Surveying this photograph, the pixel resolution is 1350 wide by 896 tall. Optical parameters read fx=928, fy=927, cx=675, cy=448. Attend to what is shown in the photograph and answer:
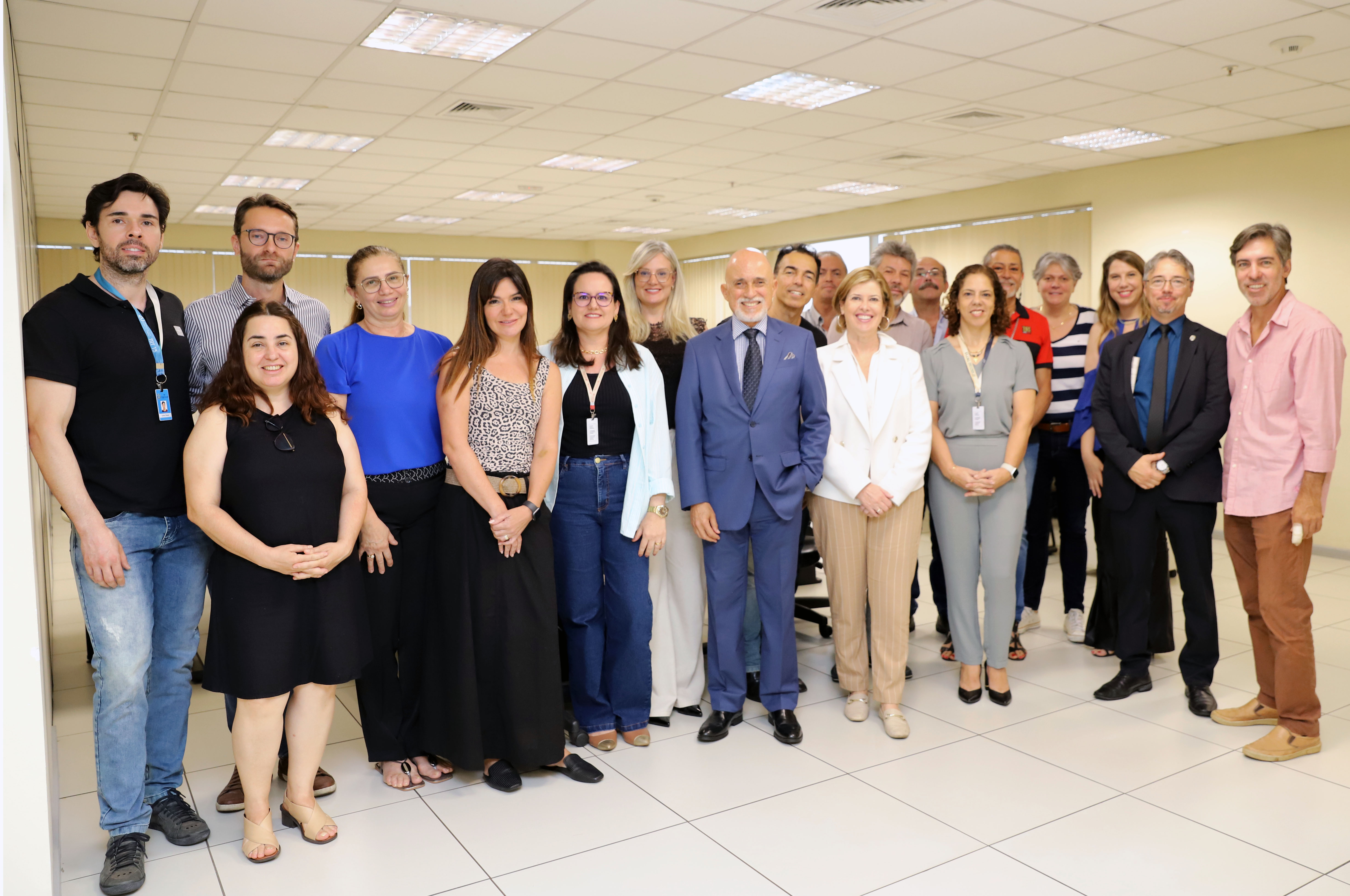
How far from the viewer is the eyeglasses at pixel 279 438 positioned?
106 inches

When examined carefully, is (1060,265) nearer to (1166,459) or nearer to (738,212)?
(1166,459)

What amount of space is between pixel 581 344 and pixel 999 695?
230 centimetres

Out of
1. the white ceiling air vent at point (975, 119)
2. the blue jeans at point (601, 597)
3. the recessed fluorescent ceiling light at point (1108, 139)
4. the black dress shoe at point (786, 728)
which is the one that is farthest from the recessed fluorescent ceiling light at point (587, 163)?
the black dress shoe at point (786, 728)

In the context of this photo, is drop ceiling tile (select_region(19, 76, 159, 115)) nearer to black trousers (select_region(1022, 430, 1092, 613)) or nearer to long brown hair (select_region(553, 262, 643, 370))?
long brown hair (select_region(553, 262, 643, 370))

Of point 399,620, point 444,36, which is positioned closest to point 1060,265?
point 444,36

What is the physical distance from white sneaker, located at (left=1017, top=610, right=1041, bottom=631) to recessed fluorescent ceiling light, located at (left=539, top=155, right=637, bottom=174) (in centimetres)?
535

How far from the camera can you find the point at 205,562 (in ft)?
9.52

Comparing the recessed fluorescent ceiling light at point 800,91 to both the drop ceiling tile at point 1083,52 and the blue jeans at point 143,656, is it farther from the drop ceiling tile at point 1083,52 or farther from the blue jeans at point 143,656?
the blue jeans at point 143,656

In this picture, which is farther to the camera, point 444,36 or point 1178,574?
point 444,36

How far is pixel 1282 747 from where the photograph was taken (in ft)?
11.0

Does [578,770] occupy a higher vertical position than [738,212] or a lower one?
lower

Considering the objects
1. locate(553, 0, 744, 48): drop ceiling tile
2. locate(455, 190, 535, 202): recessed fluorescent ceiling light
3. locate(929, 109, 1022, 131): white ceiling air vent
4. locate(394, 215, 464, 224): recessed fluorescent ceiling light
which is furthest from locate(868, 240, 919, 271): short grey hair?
locate(394, 215, 464, 224): recessed fluorescent ceiling light

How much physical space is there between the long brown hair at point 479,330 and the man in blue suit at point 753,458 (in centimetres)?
72

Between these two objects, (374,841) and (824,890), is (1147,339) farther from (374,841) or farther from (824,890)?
(374,841)
